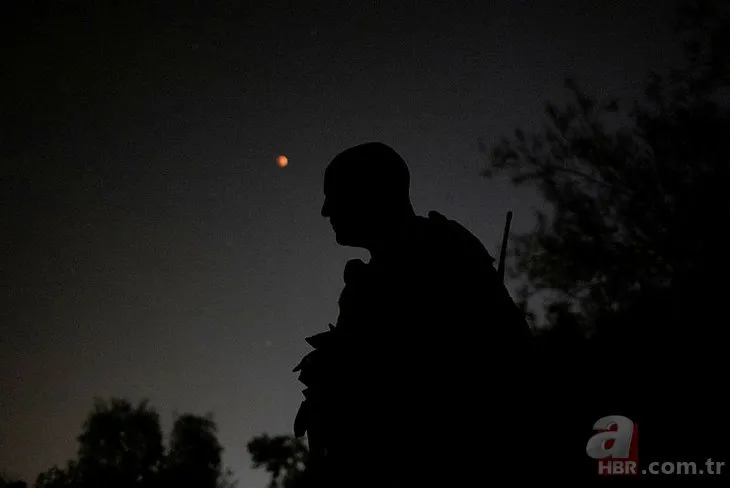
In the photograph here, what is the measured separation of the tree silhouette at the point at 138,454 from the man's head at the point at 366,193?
164 feet

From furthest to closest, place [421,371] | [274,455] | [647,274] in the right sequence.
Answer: [274,455] < [647,274] < [421,371]

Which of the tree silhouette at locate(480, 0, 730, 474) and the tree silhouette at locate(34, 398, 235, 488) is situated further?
the tree silhouette at locate(34, 398, 235, 488)

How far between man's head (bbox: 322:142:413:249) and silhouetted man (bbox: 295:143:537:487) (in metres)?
0.16

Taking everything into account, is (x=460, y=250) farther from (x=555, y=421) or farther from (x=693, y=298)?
(x=693, y=298)

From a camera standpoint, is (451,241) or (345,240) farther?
(345,240)

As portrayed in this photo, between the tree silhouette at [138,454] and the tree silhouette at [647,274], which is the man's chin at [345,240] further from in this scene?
the tree silhouette at [138,454]

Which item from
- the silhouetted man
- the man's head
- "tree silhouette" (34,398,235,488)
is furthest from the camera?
"tree silhouette" (34,398,235,488)

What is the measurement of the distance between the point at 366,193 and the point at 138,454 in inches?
2150

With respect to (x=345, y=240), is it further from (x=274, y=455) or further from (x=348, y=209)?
(x=274, y=455)

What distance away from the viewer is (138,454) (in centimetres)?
4844

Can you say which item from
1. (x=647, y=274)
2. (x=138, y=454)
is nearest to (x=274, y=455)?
(x=138, y=454)

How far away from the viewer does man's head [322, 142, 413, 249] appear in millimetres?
2107

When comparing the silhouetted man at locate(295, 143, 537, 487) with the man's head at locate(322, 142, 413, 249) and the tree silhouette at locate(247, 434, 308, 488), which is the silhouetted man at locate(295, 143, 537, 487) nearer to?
the man's head at locate(322, 142, 413, 249)

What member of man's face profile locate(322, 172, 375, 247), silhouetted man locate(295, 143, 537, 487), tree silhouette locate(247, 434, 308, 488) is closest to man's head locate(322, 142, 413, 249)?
man's face profile locate(322, 172, 375, 247)
